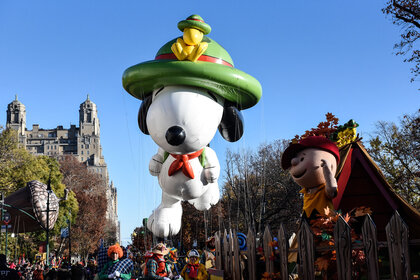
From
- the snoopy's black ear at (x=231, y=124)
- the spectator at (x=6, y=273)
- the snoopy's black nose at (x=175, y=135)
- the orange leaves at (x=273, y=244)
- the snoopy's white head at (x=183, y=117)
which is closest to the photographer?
the orange leaves at (x=273, y=244)

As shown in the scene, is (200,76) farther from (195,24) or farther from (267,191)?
(267,191)

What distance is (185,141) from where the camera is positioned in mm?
8648

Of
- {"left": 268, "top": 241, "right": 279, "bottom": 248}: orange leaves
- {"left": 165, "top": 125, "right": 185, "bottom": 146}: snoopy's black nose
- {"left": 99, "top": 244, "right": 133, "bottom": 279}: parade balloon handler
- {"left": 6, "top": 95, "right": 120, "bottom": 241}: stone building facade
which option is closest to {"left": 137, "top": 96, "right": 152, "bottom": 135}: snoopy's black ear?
{"left": 165, "top": 125, "right": 185, "bottom": 146}: snoopy's black nose

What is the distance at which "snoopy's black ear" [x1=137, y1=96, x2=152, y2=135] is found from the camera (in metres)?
9.46

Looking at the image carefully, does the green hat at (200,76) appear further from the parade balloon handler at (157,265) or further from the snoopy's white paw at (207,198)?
the parade balloon handler at (157,265)

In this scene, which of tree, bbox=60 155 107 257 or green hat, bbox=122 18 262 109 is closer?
green hat, bbox=122 18 262 109

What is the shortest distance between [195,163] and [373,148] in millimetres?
17183

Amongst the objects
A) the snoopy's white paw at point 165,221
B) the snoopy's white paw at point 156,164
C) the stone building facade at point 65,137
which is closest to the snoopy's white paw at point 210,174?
→ the snoopy's white paw at point 156,164

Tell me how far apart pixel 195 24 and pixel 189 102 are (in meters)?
1.57

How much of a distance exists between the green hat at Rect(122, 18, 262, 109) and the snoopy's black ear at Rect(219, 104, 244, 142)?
0.19 meters

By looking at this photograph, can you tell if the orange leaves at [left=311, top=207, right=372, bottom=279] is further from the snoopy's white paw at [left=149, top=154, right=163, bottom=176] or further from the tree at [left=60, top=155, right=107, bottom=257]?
Answer: the tree at [left=60, top=155, right=107, bottom=257]

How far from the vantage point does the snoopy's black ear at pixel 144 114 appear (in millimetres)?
9461

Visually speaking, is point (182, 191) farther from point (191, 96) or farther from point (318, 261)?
point (318, 261)

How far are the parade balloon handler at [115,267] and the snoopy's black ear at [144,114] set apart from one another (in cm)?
273
